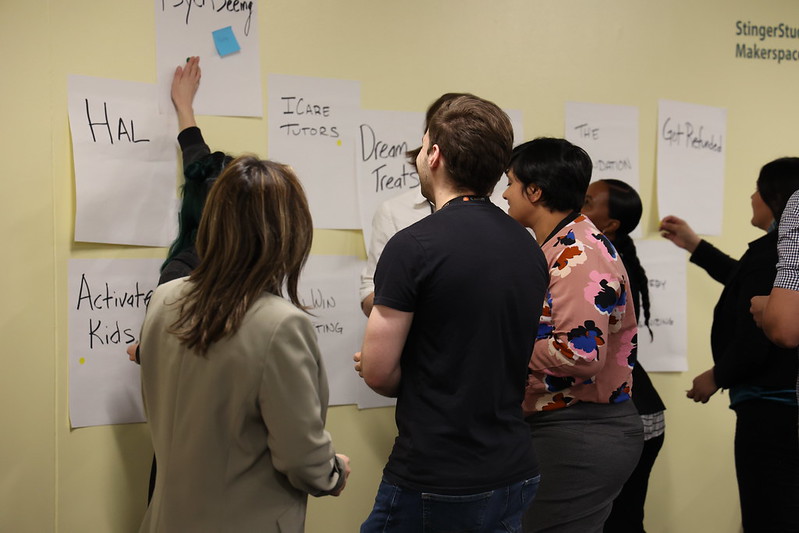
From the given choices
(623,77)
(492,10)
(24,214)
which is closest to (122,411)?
(24,214)

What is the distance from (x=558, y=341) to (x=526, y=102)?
3.88 feet

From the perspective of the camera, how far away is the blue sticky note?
6.79ft

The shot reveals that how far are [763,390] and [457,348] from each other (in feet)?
3.98

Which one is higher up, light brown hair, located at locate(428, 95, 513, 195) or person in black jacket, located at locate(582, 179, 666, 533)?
light brown hair, located at locate(428, 95, 513, 195)

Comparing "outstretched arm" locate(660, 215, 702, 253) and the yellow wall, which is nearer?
the yellow wall

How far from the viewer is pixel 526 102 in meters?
2.53

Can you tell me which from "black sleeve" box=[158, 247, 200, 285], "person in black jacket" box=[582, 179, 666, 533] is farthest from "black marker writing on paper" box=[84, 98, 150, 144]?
"person in black jacket" box=[582, 179, 666, 533]

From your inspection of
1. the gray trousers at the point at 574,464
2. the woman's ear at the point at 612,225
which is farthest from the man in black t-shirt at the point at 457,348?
the woman's ear at the point at 612,225

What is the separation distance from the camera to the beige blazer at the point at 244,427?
3.72ft

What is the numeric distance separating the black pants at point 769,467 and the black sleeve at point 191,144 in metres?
1.66

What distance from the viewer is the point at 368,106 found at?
2279 mm

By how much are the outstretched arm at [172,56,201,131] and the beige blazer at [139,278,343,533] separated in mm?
944

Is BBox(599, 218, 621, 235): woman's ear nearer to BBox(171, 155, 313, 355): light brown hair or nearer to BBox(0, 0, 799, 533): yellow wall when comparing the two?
BBox(0, 0, 799, 533): yellow wall

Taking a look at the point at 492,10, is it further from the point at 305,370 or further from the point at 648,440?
the point at 305,370
